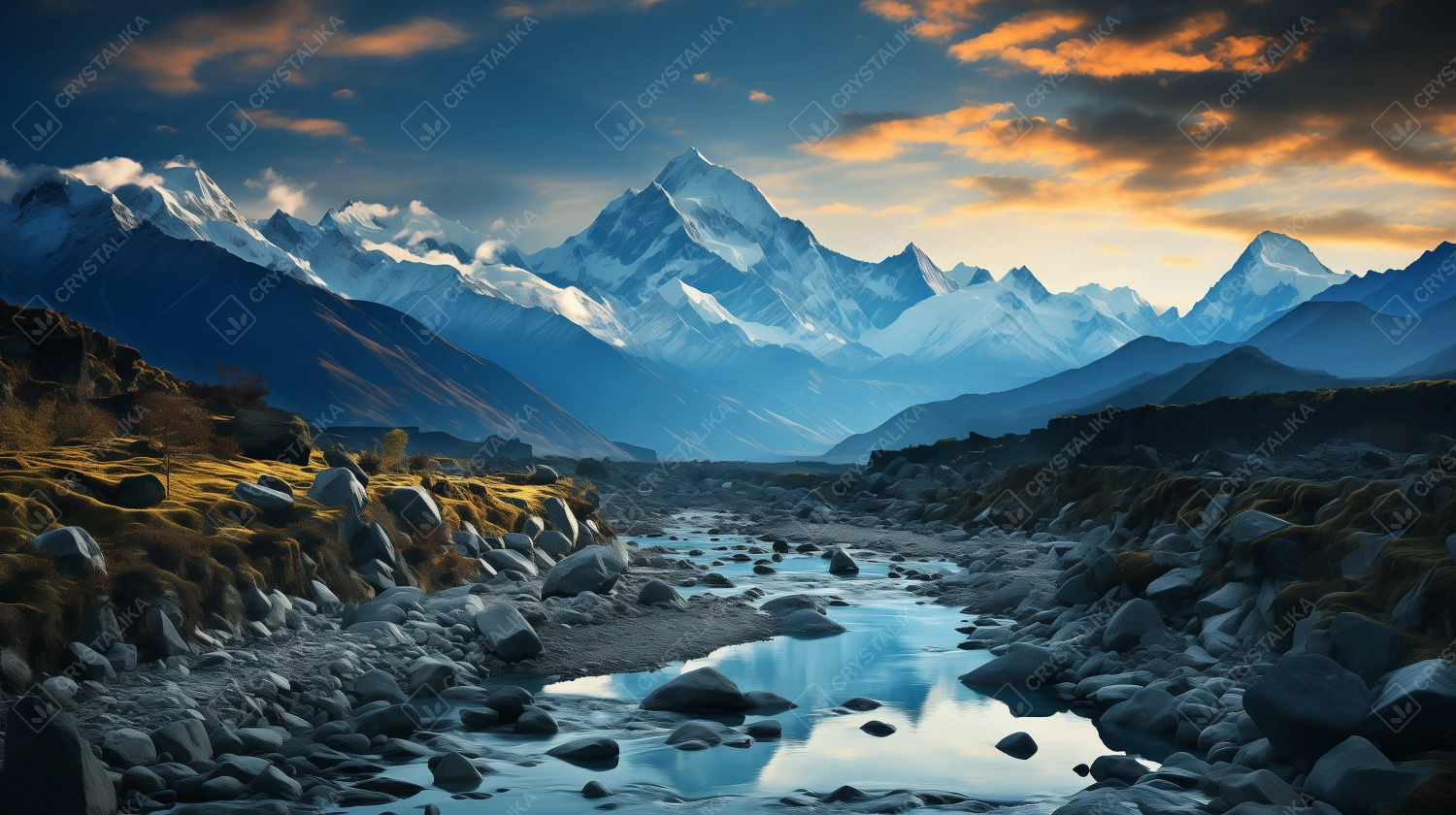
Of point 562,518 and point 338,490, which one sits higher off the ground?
point 338,490

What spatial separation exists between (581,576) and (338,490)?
7.77 m

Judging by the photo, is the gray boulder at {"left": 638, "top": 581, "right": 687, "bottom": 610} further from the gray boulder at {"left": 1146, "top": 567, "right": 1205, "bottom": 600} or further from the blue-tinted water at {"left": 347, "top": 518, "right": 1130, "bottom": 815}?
the gray boulder at {"left": 1146, "top": 567, "right": 1205, "bottom": 600}

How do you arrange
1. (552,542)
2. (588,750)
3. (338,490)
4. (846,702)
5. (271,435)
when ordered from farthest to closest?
(552,542) → (271,435) → (338,490) → (846,702) → (588,750)

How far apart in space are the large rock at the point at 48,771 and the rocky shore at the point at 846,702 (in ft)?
0.08

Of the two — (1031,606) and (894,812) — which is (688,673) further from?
(1031,606)

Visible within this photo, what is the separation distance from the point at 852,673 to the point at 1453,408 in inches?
1733

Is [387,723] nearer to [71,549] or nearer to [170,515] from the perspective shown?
[71,549]

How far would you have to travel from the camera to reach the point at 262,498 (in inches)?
974

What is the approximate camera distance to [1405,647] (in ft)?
47.7

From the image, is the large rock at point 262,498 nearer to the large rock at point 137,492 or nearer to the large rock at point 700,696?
the large rock at point 137,492

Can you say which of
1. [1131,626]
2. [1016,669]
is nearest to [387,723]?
[1016,669]

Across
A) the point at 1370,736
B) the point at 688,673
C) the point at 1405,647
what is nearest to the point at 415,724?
the point at 688,673

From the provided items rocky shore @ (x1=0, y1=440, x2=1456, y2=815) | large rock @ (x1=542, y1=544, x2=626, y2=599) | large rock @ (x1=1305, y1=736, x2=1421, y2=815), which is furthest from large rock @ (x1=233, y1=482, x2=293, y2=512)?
large rock @ (x1=1305, y1=736, x2=1421, y2=815)

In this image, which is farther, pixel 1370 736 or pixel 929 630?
pixel 929 630
